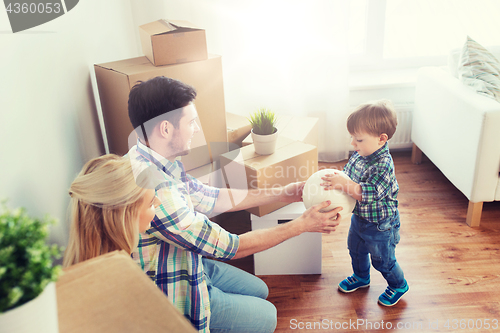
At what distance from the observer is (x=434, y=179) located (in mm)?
2678

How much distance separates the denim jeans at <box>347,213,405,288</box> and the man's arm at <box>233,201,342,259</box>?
0.75 feet

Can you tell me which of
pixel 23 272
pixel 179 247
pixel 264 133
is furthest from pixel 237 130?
pixel 23 272

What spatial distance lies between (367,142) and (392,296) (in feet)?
2.29

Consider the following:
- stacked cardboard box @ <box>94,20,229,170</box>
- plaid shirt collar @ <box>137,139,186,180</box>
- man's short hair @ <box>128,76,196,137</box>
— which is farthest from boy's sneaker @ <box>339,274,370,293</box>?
man's short hair @ <box>128,76,196,137</box>

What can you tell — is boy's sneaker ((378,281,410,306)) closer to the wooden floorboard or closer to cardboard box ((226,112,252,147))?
the wooden floorboard

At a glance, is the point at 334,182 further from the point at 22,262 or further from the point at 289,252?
the point at 22,262

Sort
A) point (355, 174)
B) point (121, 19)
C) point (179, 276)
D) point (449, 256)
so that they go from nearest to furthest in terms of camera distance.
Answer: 1. point (179, 276)
2. point (355, 174)
3. point (449, 256)
4. point (121, 19)

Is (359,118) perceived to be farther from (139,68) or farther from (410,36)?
(410,36)

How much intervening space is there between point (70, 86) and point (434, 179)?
2.35 meters

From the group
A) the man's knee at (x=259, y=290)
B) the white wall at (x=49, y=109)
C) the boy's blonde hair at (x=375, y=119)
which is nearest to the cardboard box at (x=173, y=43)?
the white wall at (x=49, y=109)

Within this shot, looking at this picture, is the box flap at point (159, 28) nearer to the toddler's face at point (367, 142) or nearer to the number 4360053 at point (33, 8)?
the number 4360053 at point (33, 8)

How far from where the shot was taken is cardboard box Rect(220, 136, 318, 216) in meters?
1.69

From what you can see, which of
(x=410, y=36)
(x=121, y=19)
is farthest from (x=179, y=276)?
(x=410, y=36)

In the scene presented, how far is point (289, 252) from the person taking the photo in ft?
6.03
